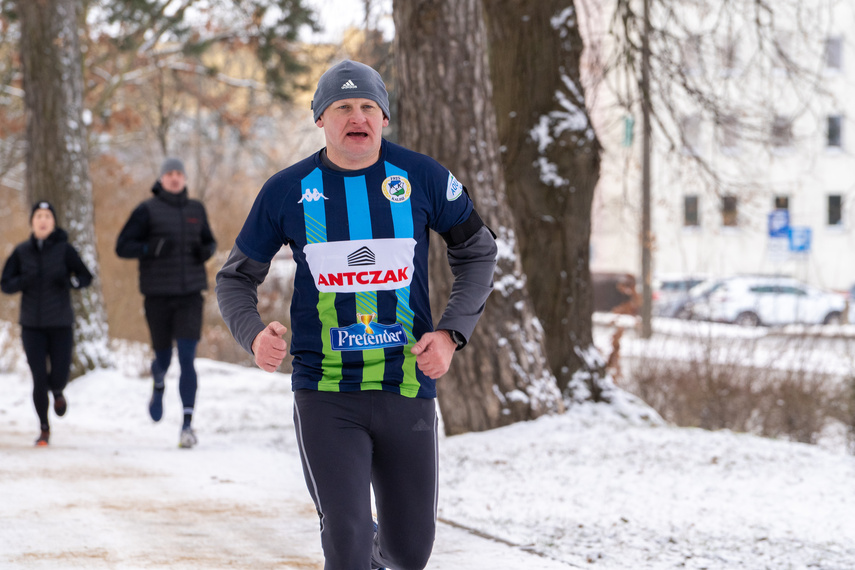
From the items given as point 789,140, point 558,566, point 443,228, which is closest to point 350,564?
point 443,228

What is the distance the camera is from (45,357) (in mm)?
7793

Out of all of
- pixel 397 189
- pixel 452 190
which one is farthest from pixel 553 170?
pixel 397 189

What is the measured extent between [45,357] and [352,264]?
544 centimetres

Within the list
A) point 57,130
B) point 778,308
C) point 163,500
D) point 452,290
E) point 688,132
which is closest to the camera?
point 452,290

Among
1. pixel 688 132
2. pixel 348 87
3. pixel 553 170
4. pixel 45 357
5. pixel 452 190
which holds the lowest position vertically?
pixel 45 357

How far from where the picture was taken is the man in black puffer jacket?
770 centimetres

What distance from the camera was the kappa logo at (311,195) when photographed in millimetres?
3145

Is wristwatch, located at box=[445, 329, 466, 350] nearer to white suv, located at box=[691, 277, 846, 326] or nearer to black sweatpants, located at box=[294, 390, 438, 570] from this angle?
black sweatpants, located at box=[294, 390, 438, 570]

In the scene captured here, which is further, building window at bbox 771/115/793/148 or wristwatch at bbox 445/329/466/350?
building window at bbox 771/115/793/148

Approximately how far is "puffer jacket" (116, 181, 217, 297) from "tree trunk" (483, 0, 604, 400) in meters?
2.65

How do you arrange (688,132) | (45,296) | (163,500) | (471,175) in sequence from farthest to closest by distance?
(688,132), (45,296), (471,175), (163,500)

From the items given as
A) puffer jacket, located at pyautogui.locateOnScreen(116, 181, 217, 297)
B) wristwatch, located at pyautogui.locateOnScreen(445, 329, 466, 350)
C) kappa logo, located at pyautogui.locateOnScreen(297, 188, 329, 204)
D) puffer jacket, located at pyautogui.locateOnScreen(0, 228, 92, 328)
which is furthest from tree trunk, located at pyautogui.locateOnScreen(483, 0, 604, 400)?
kappa logo, located at pyautogui.locateOnScreen(297, 188, 329, 204)

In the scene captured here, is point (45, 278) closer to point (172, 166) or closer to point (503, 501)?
point (172, 166)

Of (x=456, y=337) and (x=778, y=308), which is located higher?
(x=456, y=337)
